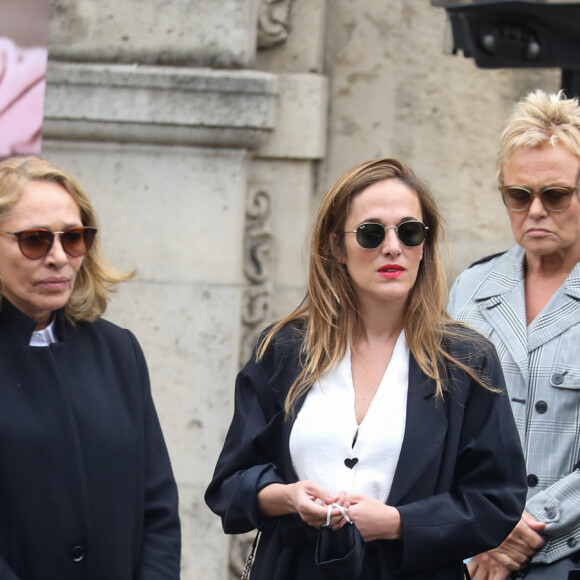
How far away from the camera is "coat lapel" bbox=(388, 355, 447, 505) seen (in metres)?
2.60

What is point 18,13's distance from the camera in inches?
189

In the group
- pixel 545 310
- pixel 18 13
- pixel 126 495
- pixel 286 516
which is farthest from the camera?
pixel 18 13

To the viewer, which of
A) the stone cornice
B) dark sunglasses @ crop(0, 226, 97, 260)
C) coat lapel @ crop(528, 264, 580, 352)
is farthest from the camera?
the stone cornice

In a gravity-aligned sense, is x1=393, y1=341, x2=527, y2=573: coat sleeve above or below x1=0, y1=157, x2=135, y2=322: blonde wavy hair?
below

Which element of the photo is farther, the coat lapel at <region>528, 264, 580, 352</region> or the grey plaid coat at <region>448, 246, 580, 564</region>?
the coat lapel at <region>528, 264, 580, 352</region>

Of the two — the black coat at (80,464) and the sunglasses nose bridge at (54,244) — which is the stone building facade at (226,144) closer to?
the black coat at (80,464)

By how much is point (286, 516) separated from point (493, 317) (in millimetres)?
965

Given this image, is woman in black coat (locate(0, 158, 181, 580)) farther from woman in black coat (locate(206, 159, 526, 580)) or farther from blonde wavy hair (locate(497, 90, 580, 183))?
blonde wavy hair (locate(497, 90, 580, 183))

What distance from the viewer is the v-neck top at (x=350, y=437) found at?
2.62m

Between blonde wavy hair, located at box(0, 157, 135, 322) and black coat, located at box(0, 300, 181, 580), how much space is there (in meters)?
0.06

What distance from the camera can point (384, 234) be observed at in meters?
2.75

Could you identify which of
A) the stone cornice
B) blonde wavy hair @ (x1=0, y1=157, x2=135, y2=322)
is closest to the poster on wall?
the stone cornice

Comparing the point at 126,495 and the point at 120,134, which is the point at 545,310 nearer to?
the point at 126,495

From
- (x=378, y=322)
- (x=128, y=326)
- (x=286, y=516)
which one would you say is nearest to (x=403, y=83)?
(x=128, y=326)
